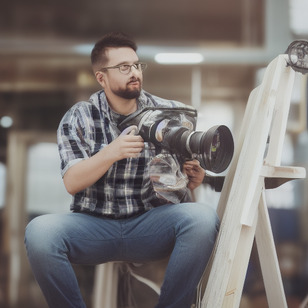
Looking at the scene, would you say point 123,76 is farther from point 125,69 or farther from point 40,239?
point 40,239

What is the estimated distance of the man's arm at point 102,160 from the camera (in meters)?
1.12

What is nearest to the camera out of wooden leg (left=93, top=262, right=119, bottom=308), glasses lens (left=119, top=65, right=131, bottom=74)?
glasses lens (left=119, top=65, right=131, bottom=74)

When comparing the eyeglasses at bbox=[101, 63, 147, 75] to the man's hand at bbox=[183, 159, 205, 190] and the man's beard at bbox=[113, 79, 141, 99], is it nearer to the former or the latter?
the man's beard at bbox=[113, 79, 141, 99]

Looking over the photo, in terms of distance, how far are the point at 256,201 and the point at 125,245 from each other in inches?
11.9

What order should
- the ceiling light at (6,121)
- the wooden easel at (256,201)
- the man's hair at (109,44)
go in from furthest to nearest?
the ceiling light at (6,121) < the man's hair at (109,44) < the wooden easel at (256,201)

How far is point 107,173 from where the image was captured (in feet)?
4.04

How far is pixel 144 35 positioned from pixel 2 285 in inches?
51.6

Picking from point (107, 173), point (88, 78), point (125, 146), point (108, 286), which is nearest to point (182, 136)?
point (125, 146)

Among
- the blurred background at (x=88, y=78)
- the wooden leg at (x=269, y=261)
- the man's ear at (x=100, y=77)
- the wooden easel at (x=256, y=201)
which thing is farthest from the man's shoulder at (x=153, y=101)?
the blurred background at (x=88, y=78)

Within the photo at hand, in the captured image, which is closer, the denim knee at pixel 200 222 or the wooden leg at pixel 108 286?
the denim knee at pixel 200 222

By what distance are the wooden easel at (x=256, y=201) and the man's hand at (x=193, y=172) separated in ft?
0.30

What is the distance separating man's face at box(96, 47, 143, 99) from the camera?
1.24 m

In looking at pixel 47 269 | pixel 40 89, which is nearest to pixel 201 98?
pixel 40 89

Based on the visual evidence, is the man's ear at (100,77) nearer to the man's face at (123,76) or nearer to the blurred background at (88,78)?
the man's face at (123,76)
